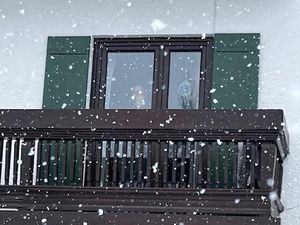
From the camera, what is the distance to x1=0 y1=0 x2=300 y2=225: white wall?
10.2 metres

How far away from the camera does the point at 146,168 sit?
8.94 m

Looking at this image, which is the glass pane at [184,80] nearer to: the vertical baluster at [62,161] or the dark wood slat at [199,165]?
the dark wood slat at [199,165]

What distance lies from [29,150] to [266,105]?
9.31ft

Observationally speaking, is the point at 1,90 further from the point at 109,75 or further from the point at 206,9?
the point at 206,9

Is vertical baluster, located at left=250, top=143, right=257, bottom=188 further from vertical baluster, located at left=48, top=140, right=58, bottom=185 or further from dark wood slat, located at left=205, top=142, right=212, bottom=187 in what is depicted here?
vertical baluster, located at left=48, top=140, right=58, bottom=185

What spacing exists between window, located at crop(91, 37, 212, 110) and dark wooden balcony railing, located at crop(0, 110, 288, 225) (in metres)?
1.64

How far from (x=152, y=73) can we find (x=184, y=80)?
15.2 inches

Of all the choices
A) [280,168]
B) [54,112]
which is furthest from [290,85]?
[54,112]

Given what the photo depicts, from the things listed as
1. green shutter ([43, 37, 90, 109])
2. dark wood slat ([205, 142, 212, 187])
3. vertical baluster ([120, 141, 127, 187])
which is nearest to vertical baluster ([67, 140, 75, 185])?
vertical baluster ([120, 141, 127, 187])

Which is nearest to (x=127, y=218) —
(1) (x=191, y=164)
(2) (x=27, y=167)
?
(1) (x=191, y=164)

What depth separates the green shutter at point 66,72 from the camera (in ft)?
34.7

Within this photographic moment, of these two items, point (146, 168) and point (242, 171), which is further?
point (146, 168)

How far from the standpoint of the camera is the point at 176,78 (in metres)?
10.8

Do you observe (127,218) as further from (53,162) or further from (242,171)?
(242,171)
